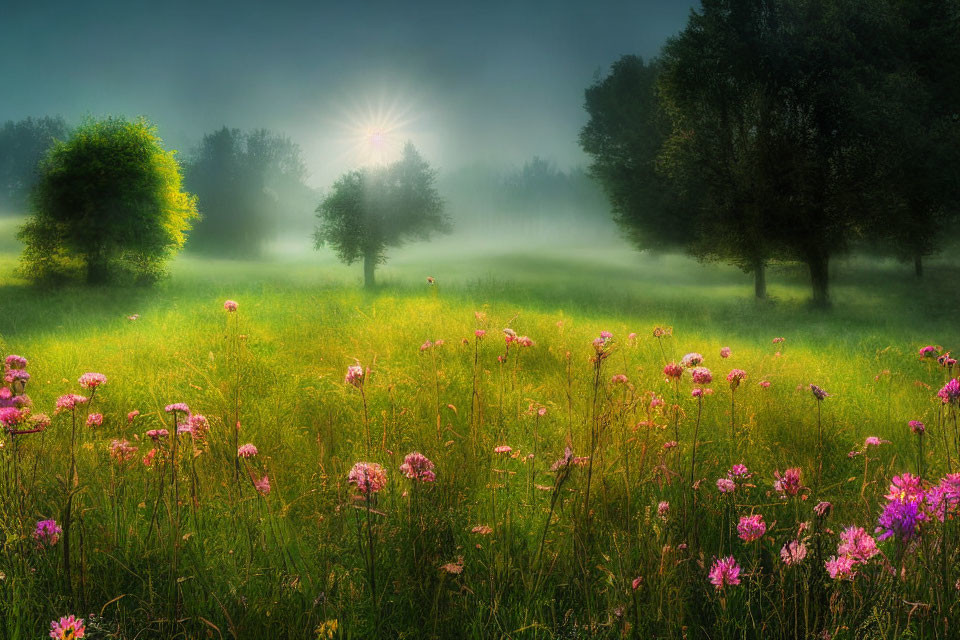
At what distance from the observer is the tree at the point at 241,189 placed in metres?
59.8

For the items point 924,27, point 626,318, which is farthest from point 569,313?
point 924,27

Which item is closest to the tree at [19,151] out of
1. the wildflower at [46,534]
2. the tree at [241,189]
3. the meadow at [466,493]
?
the tree at [241,189]

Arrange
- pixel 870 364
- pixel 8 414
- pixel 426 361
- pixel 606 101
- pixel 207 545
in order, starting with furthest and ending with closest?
pixel 606 101 < pixel 870 364 < pixel 426 361 < pixel 207 545 < pixel 8 414

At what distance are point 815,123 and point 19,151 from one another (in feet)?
270

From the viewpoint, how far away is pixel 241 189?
201ft

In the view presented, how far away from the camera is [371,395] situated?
17.3 feet

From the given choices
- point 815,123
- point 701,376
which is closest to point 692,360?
point 701,376

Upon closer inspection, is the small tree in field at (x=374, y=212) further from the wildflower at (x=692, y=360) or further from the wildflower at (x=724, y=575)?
the wildflower at (x=724, y=575)

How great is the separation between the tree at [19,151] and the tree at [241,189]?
16500 mm

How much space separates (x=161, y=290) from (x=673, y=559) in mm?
22349

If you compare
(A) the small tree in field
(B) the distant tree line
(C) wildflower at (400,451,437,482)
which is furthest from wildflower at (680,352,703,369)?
(A) the small tree in field

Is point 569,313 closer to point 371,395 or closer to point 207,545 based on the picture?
point 371,395

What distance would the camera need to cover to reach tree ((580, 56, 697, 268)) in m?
27.7

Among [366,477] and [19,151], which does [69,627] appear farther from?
[19,151]
